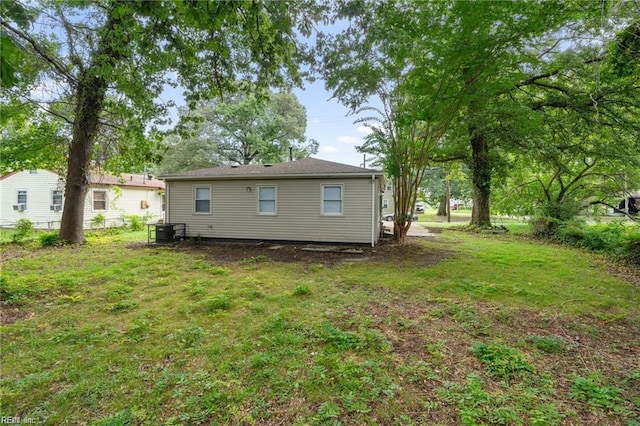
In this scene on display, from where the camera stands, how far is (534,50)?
9.48 m

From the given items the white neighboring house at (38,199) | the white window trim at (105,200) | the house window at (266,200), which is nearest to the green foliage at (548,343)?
the house window at (266,200)

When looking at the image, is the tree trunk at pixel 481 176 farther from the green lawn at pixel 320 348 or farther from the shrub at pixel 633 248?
the green lawn at pixel 320 348

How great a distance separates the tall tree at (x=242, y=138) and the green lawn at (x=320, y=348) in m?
18.0

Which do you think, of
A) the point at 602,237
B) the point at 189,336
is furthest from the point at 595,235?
the point at 189,336

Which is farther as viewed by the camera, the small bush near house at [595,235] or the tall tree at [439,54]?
the small bush near house at [595,235]

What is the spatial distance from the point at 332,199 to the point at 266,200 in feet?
7.30

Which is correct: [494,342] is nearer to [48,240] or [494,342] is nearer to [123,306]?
[123,306]

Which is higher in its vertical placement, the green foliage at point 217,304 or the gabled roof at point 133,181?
the gabled roof at point 133,181

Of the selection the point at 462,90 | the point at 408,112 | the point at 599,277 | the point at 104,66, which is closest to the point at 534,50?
the point at 462,90

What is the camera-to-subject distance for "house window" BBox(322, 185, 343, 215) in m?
9.55

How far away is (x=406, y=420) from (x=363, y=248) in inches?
283

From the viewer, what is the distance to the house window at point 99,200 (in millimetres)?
16000

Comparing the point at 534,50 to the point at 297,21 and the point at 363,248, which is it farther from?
the point at 297,21

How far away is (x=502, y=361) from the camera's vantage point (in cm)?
279
